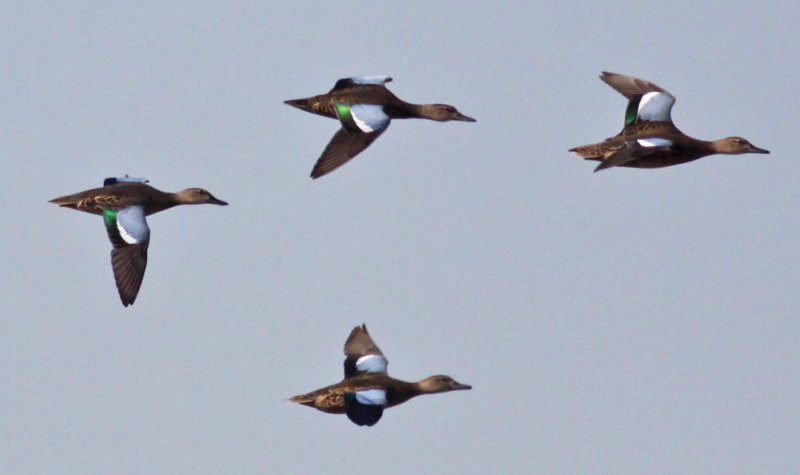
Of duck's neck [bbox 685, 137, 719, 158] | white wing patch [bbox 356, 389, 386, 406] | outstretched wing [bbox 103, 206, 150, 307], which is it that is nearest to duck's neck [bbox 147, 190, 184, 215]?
outstretched wing [bbox 103, 206, 150, 307]

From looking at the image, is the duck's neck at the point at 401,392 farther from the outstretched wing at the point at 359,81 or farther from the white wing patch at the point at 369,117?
the outstretched wing at the point at 359,81

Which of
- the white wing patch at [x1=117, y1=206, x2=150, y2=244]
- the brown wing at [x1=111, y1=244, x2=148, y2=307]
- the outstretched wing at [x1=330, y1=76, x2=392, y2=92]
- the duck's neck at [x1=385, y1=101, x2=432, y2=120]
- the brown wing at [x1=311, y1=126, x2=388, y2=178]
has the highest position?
the outstretched wing at [x1=330, y1=76, x2=392, y2=92]

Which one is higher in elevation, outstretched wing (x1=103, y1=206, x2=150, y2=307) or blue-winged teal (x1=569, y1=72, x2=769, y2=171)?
blue-winged teal (x1=569, y1=72, x2=769, y2=171)

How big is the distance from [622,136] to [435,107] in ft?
15.2

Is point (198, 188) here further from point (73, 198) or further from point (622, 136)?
point (622, 136)

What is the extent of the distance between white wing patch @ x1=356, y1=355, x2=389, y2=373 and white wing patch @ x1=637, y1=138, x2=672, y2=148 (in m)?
7.93

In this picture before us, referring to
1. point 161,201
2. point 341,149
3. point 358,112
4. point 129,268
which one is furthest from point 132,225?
point 358,112

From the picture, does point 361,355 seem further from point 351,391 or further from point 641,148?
point 641,148

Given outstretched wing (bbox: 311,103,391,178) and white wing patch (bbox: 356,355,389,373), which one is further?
white wing patch (bbox: 356,355,389,373)

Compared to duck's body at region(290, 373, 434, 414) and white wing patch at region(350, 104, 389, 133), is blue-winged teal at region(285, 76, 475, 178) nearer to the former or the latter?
white wing patch at region(350, 104, 389, 133)

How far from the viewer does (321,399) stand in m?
47.6

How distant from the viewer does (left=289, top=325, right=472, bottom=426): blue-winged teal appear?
151ft

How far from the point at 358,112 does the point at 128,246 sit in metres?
6.25

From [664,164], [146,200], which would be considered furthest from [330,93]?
[664,164]
